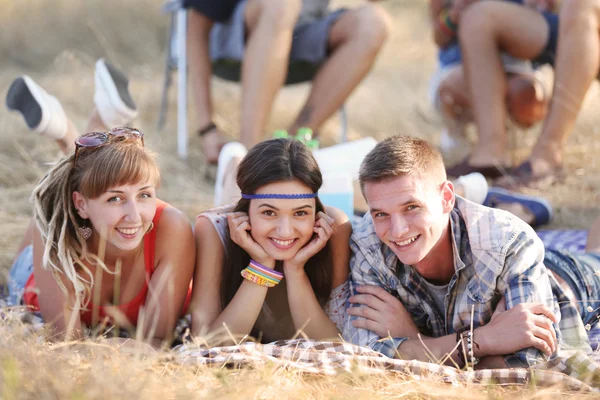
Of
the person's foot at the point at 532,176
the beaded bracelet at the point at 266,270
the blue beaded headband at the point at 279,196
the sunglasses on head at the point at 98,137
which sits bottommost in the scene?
the beaded bracelet at the point at 266,270

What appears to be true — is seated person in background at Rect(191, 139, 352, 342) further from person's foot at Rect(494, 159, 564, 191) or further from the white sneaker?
person's foot at Rect(494, 159, 564, 191)

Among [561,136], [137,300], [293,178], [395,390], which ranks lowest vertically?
[395,390]

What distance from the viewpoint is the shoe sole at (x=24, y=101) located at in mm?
3790

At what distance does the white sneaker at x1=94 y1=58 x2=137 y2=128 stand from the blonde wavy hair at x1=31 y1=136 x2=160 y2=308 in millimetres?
1006

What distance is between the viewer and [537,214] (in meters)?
4.07

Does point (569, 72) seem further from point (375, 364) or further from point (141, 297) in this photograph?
point (141, 297)

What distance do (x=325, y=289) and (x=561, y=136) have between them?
2.32 m

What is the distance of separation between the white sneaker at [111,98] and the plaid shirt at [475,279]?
163 cm

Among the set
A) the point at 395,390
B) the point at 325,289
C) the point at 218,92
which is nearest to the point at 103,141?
the point at 325,289

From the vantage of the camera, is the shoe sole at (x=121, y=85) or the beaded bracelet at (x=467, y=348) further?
the shoe sole at (x=121, y=85)

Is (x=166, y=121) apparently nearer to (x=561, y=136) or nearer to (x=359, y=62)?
(x=359, y=62)

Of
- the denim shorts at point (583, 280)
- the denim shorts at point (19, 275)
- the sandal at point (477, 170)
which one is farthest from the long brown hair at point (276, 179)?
the sandal at point (477, 170)

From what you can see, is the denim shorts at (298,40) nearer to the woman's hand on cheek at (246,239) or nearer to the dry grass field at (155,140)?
the dry grass field at (155,140)

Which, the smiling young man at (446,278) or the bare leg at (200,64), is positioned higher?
the bare leg at (200,64)
